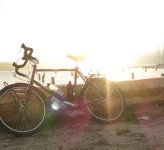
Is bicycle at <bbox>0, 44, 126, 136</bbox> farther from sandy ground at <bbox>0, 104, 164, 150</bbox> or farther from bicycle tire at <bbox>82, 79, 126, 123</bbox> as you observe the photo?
sandy ground at <bbox>0, 104, 164, 150</bbox>

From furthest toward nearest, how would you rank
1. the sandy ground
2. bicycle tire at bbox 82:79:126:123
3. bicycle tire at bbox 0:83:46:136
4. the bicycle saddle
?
bicycle tire at bbox 82:79:126:123
the bicycle saddle
bicycle tire at bbox 0:83:46:136
the sandy ground

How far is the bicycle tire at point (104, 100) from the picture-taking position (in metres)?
6.12

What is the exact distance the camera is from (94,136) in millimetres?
5117

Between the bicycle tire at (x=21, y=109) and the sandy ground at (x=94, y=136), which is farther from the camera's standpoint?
the bicycle tire at (x=21, y=109)

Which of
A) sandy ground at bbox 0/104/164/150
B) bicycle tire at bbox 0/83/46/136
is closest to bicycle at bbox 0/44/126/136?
bicycle tire at bbox 0/83/46/136

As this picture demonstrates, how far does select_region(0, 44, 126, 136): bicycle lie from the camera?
530 cm

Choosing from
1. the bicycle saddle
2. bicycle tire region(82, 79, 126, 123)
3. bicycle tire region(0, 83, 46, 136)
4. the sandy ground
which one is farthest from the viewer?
bicycle tire region(82, 79, 126, 123)

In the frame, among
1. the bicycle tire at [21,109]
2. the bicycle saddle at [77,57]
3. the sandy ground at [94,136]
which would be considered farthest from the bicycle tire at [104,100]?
the bicycle tire at [21,109]

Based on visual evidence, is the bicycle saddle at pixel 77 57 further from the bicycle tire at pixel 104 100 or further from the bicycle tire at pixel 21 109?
the bicycle tire at pixel 21 109

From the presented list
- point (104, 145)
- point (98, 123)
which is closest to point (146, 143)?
point (104, 145)

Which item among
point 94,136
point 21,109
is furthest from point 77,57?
point 94,136

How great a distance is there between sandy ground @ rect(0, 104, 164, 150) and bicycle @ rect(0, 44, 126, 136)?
236 millimetres

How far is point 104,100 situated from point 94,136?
131 cm

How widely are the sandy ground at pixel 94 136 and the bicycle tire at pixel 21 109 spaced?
0.66 feet
